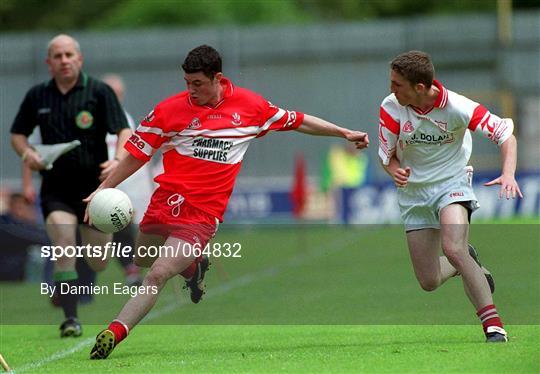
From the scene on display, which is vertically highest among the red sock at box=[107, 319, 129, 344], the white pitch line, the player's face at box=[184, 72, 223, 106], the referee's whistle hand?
the player's face at box=[184, 72, 223, 106]

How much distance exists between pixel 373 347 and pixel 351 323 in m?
1.94

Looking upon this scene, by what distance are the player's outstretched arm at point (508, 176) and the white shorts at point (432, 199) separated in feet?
1.41

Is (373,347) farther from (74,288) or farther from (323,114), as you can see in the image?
(323,114)

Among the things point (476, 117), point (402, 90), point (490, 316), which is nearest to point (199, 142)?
point (402, 90)

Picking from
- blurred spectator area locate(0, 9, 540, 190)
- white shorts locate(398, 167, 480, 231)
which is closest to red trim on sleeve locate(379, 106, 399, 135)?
white shorts locate(398, 167, 480, 231)

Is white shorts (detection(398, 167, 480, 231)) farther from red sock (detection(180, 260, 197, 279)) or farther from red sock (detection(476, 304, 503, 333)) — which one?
red sock (detection(180, 260, 197, 279))

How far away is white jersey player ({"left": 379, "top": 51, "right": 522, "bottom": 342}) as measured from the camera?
30.1ft

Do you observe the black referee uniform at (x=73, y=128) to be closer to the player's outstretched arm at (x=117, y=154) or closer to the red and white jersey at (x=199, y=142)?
the player's outstretched arm at (x=117, y=154)

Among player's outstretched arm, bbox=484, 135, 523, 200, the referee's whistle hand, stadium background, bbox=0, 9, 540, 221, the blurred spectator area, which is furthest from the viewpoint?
the blurred spectator area

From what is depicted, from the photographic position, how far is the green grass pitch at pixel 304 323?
8.64m

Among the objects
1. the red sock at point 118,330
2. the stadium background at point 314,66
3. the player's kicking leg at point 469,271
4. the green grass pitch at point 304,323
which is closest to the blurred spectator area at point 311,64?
the stadium background at point 314,66

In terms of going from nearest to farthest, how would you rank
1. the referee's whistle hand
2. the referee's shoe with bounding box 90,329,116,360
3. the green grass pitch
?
the green grass pitch → the referee's shoe with bounding box 90,329,116,360 → the referee's whistle hand

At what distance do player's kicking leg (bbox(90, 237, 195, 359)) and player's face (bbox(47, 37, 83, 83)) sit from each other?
2.62 m

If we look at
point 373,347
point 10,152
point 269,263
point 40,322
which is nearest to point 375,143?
point 10,152
